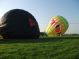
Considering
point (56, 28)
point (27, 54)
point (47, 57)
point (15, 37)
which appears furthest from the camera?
point (56, 28)

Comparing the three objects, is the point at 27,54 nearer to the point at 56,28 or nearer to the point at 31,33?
the point at 31,33

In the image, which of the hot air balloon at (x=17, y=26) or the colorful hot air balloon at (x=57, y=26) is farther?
the colorful hot air balloon at (x=57, y=26)

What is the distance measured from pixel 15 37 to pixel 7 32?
3.08 ft

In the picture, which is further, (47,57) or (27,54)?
(27,54)

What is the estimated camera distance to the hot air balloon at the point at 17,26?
25.6m

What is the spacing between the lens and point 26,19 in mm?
26312

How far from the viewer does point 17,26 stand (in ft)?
84.2

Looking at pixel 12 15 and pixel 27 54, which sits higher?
pixel 12 15

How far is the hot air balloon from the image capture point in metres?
25.6

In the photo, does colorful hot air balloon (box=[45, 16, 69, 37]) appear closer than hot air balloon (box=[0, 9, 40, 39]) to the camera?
No

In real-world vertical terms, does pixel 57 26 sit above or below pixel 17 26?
below

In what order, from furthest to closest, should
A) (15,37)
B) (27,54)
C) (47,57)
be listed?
1. (15,37)
2. (27,54)
3. (47,57)

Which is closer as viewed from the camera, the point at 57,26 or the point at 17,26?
the point at 17,26

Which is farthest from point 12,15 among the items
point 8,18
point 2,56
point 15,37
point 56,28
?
point 2,56
